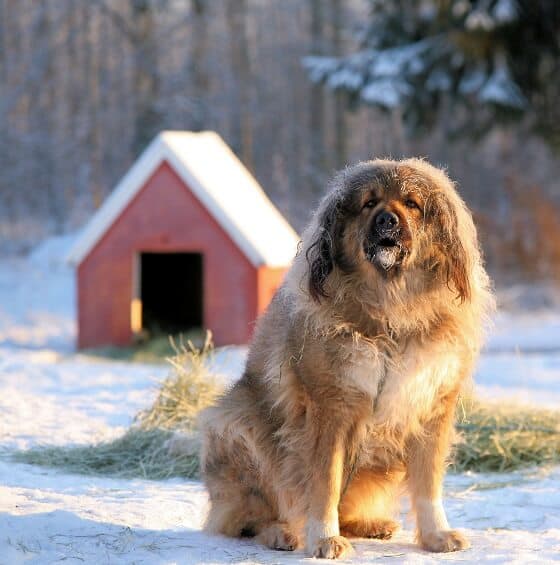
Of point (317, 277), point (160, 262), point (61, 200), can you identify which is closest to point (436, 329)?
point (317, 277)

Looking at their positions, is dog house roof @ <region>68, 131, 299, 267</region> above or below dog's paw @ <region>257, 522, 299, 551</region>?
above

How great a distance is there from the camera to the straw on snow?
6141 mm

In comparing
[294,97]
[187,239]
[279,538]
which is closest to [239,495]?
[279,538]

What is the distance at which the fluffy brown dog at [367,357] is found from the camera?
3.92 m

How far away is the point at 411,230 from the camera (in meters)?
3.90

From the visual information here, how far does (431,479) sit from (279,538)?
726mm

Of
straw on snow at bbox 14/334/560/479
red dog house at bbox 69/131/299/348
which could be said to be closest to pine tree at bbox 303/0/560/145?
red dog house at bbox 69/131/299/348

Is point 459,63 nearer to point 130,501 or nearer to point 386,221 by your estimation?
point 130,501

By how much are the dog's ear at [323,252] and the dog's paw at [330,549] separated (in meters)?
1.01

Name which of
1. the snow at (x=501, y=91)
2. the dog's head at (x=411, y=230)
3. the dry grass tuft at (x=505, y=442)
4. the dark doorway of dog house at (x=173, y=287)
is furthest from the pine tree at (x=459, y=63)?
the dog's head at (x=411, y=230)

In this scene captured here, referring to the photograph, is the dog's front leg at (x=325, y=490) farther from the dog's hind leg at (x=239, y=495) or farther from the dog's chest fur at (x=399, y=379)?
the dog's hind leg at (x=239, y=495)

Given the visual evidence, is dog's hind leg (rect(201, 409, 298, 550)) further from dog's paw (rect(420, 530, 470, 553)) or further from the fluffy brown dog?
dog's paw (rect(420, 530, 470, 553))

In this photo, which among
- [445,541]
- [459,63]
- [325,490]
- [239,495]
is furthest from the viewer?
[459,63]

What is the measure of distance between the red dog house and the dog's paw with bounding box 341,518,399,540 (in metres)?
7.34
